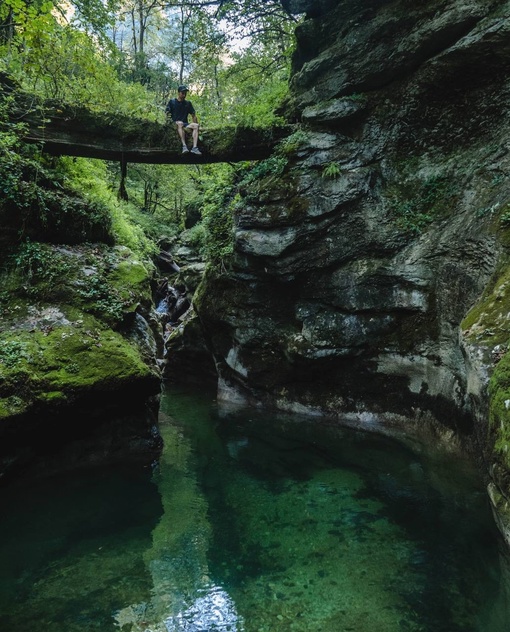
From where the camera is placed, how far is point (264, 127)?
11.3 metres

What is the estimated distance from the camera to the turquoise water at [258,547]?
4223 mm

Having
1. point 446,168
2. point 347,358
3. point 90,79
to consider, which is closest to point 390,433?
point 347,358

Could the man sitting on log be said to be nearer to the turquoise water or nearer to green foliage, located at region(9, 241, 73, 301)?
green foliage, located at region(9, 241, 73, 301)

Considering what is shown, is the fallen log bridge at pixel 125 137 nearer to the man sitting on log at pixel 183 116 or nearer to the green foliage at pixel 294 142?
the man sitting on log at pixel 183 116

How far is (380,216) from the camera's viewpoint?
32.9ft

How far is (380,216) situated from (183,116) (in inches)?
227

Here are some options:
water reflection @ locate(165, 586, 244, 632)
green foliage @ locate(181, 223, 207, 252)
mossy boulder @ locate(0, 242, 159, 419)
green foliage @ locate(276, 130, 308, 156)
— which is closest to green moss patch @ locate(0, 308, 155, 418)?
mossy boulder @ locate(0, 242, 159, 419)

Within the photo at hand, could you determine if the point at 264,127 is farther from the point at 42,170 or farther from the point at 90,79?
the point at 42,170

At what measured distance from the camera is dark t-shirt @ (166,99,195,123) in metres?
10.8

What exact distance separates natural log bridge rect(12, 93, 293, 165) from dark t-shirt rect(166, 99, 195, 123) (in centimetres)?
32

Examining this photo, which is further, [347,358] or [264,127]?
[264,127]

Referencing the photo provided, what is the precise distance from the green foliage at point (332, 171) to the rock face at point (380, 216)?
3cm

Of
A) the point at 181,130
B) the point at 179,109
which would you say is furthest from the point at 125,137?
the point at 179,109

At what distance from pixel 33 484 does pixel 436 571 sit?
20.5 feet
